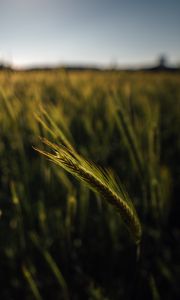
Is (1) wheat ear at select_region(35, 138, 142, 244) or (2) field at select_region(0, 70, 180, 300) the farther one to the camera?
(2) field at select_region(0, 70, 180, 300)

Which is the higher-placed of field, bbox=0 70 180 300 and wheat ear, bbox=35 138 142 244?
wheat ear, bbox=35 138 142 244

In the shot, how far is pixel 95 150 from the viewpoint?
1032 millimetres

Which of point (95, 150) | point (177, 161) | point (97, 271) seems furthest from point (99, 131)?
point (97, 271)

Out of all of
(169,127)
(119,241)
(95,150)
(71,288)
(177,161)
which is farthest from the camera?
(169,127)

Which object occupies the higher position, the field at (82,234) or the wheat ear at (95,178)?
the wheat ear at (95,178)

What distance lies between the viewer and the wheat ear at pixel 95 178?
281 mm

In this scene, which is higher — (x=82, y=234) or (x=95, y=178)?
(x=95, y=178)

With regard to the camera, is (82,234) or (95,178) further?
A: (82,234)

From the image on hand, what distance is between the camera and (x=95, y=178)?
289mm

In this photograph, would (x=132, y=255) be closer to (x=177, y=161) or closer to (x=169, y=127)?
(x=177, y=161)

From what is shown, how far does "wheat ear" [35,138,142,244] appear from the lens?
0.28 metres

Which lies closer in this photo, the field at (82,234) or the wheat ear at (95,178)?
the wheat ear at (95,178)

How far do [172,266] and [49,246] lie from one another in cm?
38

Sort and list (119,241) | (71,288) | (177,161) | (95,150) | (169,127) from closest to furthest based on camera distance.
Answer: (71,288)
(119,241)
(95,150)
(177,161)
(169,127)
